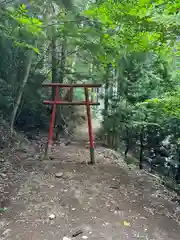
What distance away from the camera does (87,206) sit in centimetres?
381

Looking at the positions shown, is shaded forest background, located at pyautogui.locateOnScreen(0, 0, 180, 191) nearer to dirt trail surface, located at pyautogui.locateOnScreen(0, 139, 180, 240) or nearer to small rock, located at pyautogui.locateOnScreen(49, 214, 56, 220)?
dirt trail surface, located at pyautogui.locateOnScreen(0, 139, 180, 240)

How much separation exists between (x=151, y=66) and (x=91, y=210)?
443 cm

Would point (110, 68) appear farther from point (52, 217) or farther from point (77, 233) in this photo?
point (77, 233)

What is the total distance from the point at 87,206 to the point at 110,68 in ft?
15.5

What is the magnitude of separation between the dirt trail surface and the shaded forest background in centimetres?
152

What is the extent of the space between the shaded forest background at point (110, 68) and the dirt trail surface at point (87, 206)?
4.98ft

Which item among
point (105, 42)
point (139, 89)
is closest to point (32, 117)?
point (139, 89)

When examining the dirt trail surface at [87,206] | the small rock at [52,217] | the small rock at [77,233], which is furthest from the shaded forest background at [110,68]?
the small rock at [77,233]

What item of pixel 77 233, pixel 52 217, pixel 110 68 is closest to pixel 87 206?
pixel 52 217

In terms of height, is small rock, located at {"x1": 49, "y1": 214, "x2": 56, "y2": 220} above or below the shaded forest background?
below

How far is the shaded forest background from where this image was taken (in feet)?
13.4

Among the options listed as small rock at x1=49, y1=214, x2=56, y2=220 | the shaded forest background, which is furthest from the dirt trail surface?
the shaded forest background

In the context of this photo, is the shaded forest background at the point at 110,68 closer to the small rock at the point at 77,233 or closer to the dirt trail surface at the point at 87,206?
the dirt trail surface at the point at 87,206

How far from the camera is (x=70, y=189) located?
429cm
